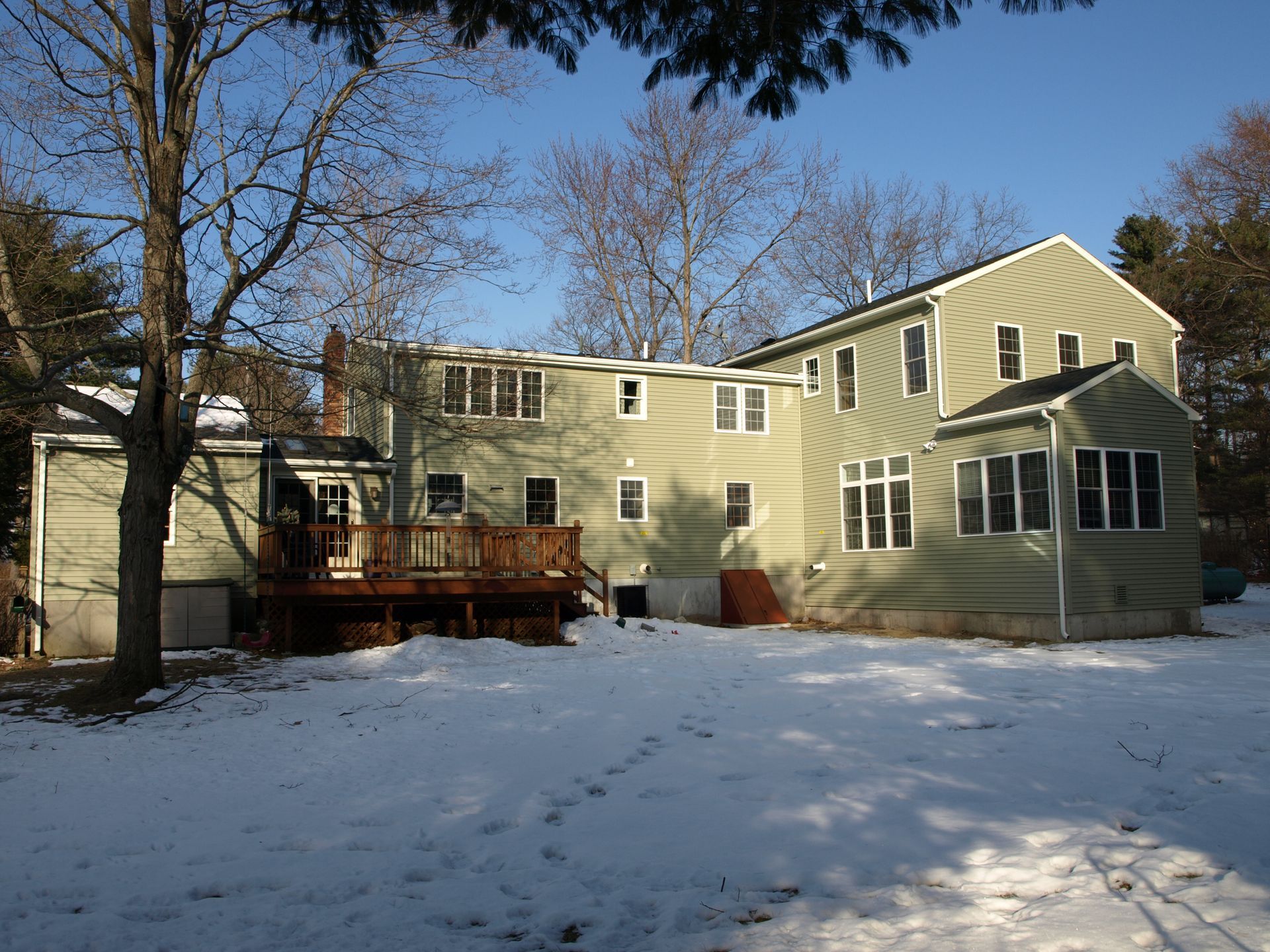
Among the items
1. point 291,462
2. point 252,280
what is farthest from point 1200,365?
point 252,280

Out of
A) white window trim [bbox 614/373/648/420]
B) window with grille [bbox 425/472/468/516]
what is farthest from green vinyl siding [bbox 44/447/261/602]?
white window trim [bbox 614/373/648/420]

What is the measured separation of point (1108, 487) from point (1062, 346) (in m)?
4.42

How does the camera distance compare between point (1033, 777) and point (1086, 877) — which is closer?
point (1086, 877)

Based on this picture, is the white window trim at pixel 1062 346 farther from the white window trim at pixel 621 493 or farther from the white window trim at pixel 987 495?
the white window trim at pixel 621 493

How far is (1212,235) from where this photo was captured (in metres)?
29.5

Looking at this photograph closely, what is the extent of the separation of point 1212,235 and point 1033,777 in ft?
96.5

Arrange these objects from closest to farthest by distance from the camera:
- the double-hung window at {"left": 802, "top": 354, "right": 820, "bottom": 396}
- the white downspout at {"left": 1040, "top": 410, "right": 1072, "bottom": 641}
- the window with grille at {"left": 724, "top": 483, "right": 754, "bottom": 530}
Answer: the white downspout at {"left": 1040, "top": 410, "right": 1072, "bottom": 641} < the window with grille at {"left": 724, "top": 483, "right": 754, "bottom": 530} < the double-hung window at {"left": 802, "top": 354, "right": 820, "bottom": 396}

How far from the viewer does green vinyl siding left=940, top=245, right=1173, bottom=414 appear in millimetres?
18781

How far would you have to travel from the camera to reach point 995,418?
17.1m

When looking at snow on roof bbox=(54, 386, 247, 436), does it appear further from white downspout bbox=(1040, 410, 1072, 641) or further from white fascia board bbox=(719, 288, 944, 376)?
white downspout bbox=(1040, 410, 1072, 641)

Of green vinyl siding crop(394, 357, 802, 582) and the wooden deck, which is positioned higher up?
green vinyl siding crop(394, 357, 802, 582)

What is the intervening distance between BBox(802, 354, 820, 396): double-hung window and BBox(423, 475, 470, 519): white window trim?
851cm

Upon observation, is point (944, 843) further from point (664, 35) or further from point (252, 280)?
point (252, 280)

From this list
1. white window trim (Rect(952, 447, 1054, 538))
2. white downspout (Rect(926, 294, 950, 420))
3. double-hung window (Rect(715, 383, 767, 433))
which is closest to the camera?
white window trim (Rect(952, 447, 1054, 538))
